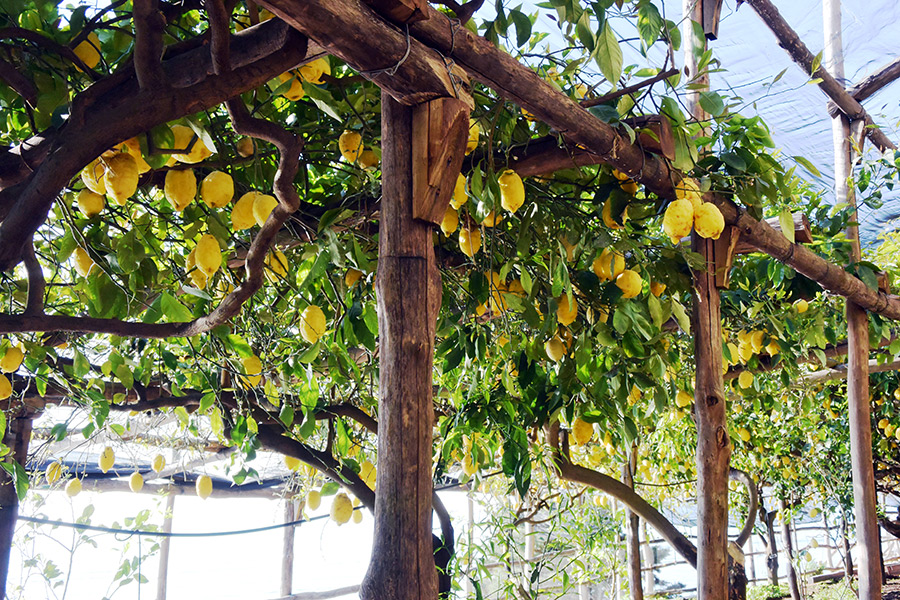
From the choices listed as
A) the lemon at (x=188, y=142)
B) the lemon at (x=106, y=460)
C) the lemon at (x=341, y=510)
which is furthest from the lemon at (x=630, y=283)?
the lemon at (x=106, y=460)

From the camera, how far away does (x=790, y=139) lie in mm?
4375

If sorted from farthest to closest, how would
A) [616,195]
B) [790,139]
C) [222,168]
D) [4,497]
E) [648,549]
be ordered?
[648,549] → [790,139] → [4,497] → [616,195] → [222,168]

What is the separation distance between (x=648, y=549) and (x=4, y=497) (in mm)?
5849

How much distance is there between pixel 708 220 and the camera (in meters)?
1.43

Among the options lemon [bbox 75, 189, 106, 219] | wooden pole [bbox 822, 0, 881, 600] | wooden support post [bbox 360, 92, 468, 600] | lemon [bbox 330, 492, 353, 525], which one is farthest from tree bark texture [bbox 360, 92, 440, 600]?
wooden pole [bbox 822, 0, 881, 600]

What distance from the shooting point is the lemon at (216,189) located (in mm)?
1191

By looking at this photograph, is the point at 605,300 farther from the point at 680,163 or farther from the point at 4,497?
the point at 4,497

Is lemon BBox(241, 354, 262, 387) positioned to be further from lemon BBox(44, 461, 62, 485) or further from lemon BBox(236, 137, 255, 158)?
lemon BBox(44, 461, 62, 485)

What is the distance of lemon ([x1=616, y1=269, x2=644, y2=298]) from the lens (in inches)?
58.9

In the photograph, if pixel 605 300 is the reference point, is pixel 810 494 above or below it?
below

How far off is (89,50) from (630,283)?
3.56 feet

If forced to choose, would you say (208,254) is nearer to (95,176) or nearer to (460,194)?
(95,176)

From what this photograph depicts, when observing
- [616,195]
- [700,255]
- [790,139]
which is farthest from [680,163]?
[790,139]

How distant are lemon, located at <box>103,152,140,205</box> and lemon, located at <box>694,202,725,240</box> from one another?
3.49 ft
